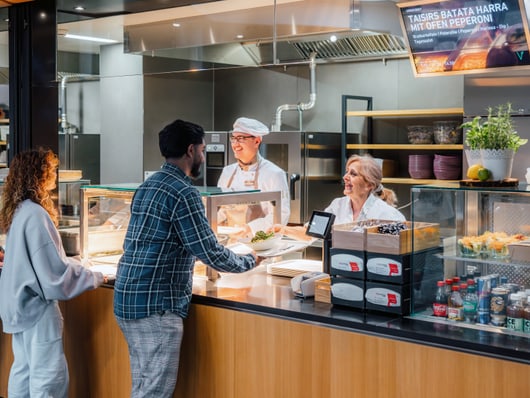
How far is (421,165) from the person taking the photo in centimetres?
618

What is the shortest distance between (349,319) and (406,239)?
40 centimetres

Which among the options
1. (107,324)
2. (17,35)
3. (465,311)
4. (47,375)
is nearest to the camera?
(465,311)

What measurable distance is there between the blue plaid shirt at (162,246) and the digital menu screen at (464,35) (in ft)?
4.59

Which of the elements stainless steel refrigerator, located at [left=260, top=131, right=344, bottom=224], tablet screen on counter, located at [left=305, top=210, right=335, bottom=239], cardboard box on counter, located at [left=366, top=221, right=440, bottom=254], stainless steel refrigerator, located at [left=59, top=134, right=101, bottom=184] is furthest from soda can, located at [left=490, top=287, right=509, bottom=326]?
stainless steel refrigerator, located at [left=59, top=134, right=101, bottom=184]

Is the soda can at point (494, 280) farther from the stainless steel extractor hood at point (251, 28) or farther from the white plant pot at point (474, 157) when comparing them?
the stainless steel extractor hood at point (251, 28)

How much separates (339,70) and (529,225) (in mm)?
4233

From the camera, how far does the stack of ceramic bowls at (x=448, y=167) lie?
583 cm

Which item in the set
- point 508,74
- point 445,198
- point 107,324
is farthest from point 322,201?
point 445,198

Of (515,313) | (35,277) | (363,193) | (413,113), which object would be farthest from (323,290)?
(413,113)

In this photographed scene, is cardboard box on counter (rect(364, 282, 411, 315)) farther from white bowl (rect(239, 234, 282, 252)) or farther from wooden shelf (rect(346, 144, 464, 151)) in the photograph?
wooden shelf (rect(346, 144, 464, 151))

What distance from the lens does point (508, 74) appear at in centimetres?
517

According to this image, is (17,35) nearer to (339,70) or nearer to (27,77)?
(27,77)

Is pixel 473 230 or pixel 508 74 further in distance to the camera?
pixel 508 74

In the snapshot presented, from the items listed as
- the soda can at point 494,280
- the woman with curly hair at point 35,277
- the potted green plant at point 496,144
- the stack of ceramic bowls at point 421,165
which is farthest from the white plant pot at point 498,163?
the stack of ceramic bowls at point 421,165
